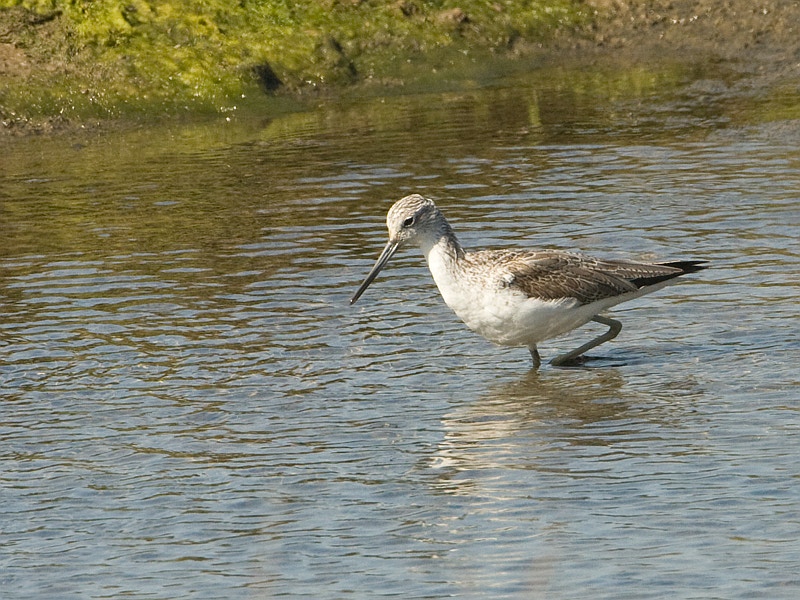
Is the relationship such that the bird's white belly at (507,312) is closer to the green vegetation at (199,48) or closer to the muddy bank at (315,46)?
the muddy bank at (315,46)

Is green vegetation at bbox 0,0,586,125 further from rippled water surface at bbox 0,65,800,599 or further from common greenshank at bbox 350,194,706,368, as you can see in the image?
common greenshank at bbox 350,194,706,368

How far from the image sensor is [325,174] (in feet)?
50.2

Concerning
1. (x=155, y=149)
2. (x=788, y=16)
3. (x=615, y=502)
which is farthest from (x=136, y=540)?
(x=788, y=16)

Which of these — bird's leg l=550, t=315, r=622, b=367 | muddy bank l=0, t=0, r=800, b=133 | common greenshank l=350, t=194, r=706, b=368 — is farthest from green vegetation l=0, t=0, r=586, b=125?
bird's leg l=550, t=315, r=622, b=367

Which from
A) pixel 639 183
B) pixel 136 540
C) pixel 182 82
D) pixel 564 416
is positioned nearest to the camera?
pixel 136 540

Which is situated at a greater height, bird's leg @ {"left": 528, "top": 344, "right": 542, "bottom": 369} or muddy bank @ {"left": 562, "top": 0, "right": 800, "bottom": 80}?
muddy bank @ {"left": 562, "top": 0, "right": 800, "bottom": 80}

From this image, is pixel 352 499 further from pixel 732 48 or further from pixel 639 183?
pixel 732 48

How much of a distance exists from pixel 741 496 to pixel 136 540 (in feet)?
9.26

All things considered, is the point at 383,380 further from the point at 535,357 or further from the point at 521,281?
the point at 535,357

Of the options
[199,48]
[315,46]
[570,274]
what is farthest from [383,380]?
[315,46]

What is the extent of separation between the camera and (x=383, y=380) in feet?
30.3

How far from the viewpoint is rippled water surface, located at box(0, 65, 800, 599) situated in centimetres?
642

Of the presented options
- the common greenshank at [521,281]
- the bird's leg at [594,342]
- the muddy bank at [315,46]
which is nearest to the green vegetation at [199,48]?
the muddy bank at [315,46]

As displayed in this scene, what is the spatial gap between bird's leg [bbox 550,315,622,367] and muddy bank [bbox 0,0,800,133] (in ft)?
30.0
